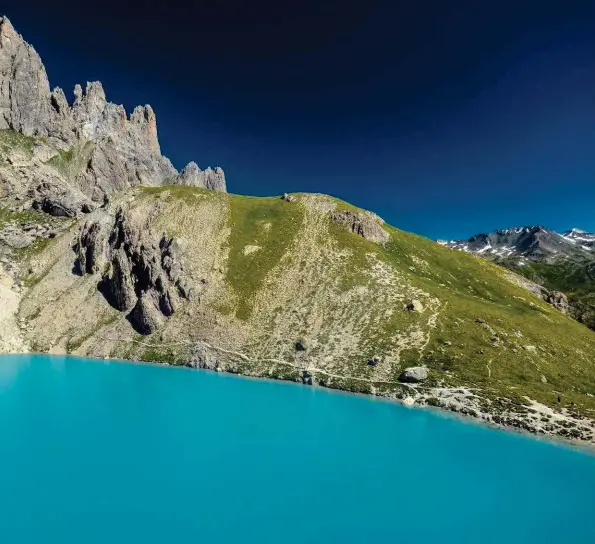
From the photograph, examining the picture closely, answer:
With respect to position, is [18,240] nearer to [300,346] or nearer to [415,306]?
[300,346]

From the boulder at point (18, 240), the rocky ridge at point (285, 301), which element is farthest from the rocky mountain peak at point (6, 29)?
the boulder at point (18, 240)

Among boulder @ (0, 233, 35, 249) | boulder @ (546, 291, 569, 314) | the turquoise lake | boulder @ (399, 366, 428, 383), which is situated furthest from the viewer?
boulder @ (546, 291, 569, 314)

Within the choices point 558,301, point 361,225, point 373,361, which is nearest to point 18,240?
point 361,225

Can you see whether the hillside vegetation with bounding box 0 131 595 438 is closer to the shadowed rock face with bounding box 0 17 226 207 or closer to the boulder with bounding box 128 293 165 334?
the boulder with bounding box 128 293 165 334

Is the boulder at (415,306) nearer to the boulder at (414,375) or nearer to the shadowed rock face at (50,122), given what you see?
the boulder at (414,375)

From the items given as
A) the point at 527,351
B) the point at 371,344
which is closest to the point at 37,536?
the point at 371,344

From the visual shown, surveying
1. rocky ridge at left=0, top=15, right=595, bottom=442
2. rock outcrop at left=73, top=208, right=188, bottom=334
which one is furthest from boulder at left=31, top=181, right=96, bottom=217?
rock outcrop at left=73, top=208, right=188, bottom=334
